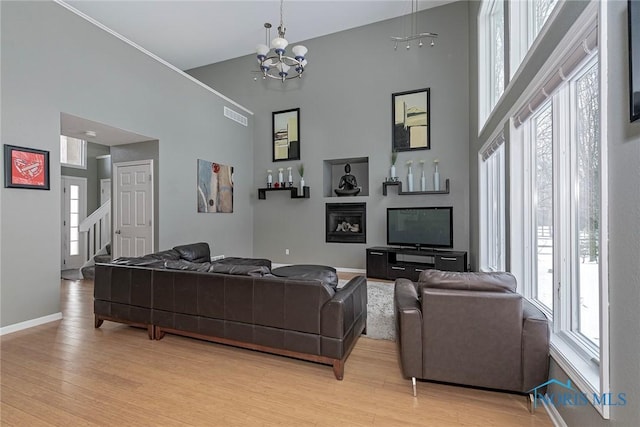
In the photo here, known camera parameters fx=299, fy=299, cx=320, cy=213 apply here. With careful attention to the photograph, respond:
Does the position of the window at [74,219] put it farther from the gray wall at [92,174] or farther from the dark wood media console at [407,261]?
the dark wood media console at [407,261]

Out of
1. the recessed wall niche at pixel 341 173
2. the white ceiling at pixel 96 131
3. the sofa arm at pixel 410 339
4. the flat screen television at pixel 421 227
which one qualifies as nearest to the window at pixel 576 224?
the sofa arm at pixel 410 339

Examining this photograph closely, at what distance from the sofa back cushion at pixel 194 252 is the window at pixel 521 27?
15.0 feet

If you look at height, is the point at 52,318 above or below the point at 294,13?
below

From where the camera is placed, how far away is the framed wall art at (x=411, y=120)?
589cm

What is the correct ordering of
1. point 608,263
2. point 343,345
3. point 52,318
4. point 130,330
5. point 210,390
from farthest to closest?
point 52,318
point 130,330
point 343,345
point 210,390
point 608,263

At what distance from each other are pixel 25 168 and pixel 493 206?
5.71 metres

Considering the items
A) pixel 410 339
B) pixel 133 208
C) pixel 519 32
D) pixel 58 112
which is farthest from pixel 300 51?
pixel 133 208

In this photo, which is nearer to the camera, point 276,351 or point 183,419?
point 183,419

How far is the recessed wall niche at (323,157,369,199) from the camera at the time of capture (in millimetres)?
6656

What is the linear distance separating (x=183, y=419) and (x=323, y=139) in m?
5.73

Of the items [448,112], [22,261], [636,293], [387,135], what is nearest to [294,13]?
[387,135]

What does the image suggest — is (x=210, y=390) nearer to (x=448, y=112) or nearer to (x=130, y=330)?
(x=130, y=330)

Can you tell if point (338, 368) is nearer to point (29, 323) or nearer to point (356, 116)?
point (29, 323)

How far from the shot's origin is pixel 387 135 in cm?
616
